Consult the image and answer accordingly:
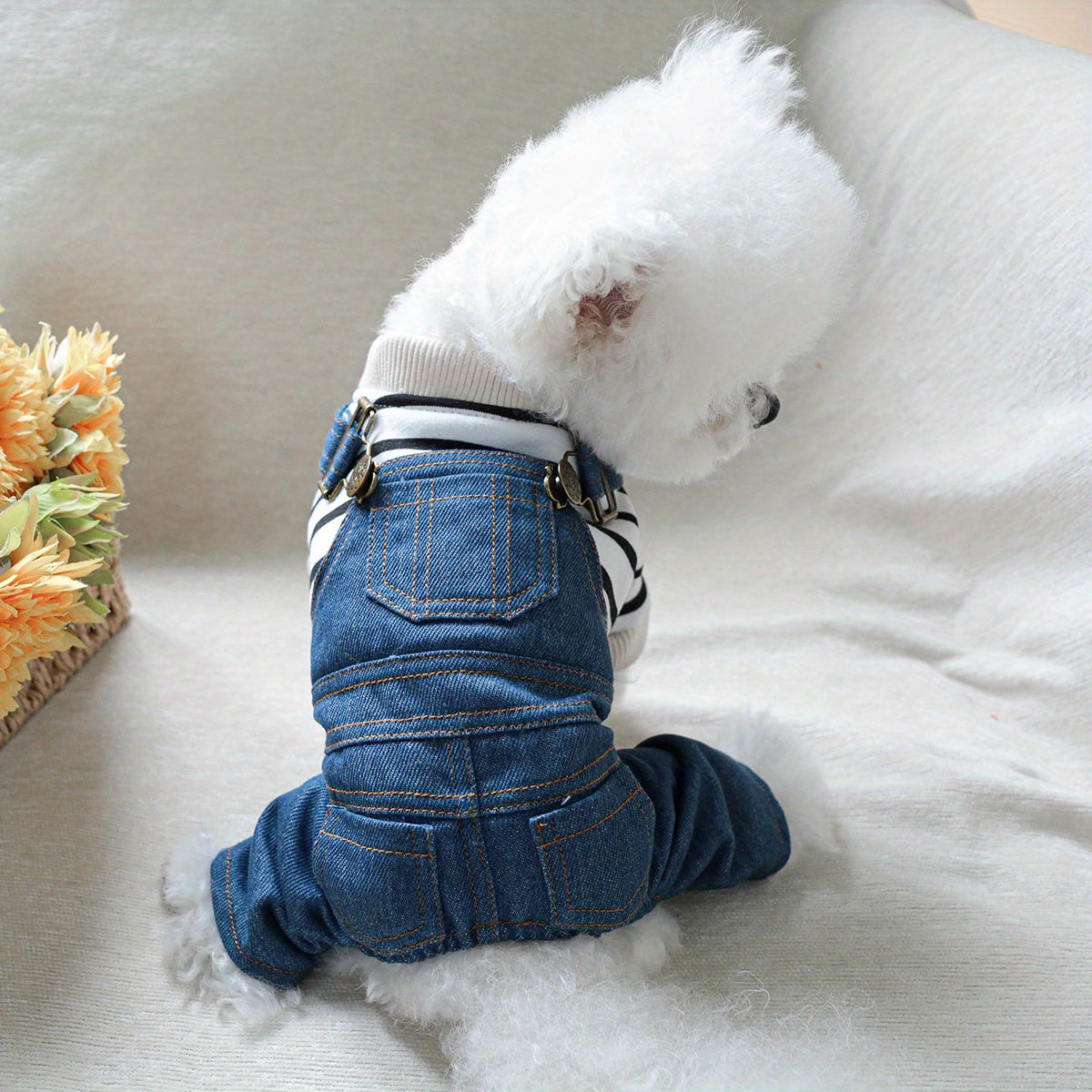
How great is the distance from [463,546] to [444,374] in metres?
0.15

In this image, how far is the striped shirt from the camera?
0.75 m

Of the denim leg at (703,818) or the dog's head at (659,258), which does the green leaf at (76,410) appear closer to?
the dog's head at (659,258)

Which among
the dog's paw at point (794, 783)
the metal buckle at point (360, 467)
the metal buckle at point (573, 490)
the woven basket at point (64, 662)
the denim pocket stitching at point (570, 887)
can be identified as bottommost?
the woven basket at point (64, 662)

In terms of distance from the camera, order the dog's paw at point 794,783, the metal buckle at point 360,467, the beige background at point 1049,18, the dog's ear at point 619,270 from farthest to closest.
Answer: the beige background at point 1049,18, the dog's paw at point 794,783, the metal buckle at point 360,467, the dog's ear at point 619,270

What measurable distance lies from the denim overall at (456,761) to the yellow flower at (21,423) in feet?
0.96

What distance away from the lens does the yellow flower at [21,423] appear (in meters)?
0.82

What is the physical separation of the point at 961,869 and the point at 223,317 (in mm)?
1049

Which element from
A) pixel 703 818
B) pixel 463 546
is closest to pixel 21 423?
pixel 463 546

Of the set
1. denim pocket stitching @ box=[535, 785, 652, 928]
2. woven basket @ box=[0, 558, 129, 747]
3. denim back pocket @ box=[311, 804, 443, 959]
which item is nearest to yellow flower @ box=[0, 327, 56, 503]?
woven basket @ box=[0, 558, 129, 747]

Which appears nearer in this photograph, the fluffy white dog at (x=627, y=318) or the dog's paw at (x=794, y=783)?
the fluffy white dog at (x=627, y=318)

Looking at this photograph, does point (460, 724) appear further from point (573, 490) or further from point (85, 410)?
point (85, 410)

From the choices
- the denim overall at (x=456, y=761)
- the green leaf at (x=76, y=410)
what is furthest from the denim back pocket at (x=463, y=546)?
the green leaf at (x=76, y=410)

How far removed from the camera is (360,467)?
753 millimetres

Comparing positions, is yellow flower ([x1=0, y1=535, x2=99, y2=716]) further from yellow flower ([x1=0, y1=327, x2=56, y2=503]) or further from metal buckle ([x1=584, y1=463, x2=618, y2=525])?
metal buckle ([x1=584, y1=463, x2=618, y2=525])
